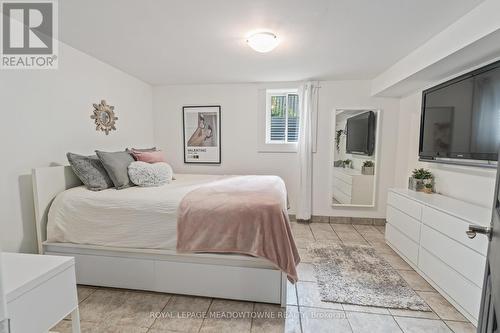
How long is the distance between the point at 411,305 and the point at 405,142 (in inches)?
94.7

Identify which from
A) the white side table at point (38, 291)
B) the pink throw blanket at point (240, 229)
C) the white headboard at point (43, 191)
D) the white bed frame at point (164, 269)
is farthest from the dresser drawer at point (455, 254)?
the white headboard at point (43, 191)

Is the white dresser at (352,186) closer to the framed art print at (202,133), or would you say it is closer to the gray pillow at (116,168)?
→ the framed art print at (202,133)

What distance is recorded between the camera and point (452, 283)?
180 cm

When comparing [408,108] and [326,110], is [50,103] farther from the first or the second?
[408,108]

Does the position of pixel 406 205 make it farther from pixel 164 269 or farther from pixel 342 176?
pixel 164 269

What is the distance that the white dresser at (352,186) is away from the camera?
364 centimetres

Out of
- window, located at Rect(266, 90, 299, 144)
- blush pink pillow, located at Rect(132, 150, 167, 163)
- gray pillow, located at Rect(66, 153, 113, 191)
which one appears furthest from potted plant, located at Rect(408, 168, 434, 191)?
gray pillow, located at Rect(66, 153, 113, 191)

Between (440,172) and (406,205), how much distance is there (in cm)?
61

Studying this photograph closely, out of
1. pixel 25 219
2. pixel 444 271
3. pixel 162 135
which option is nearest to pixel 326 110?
pixel 444 271

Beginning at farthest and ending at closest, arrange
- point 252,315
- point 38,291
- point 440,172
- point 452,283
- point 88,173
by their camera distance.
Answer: point 440,172, point 88,173, point 452,283, point 252,315, point 38,291

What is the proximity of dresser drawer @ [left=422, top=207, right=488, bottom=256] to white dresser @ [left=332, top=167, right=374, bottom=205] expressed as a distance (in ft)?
4.88

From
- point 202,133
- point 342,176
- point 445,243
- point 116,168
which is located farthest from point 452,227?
point 202,133

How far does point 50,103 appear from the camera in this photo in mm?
2191

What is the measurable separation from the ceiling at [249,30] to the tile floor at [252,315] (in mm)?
2267
